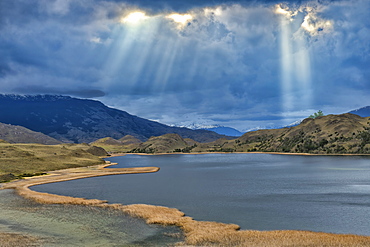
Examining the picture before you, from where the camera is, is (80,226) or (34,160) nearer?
(80,226)

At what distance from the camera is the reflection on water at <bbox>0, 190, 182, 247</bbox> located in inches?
1456

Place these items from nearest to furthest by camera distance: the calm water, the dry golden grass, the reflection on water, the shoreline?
the shoreline, the dry golden grass, the reflection on water, the calm water

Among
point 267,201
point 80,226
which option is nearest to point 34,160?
point 80,226

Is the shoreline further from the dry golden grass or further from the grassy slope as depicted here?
the grassy slope

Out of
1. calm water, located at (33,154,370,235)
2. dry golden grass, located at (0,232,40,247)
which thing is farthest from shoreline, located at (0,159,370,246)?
dry golden grass, located at (0,232,40,247)

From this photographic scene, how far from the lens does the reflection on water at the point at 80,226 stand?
3698cm

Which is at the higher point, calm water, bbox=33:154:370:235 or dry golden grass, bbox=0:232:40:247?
calm water, bbox=33:154:370:235

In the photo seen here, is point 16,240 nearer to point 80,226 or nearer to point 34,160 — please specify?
point 80,226

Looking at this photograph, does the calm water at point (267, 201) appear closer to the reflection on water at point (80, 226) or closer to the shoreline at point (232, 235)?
the shoreline at point (232, 235)

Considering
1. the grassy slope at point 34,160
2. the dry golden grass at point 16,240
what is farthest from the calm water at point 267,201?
the grassy slope at point 34,160

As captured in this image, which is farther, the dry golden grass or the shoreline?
the dry golden grass

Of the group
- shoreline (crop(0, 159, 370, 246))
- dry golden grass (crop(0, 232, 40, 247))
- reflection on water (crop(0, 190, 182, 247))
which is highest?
shoreline (crop(0, 159, 370, 246))

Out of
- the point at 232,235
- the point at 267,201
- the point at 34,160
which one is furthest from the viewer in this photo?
the point at 34,160

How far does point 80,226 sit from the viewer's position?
43.3 meters
